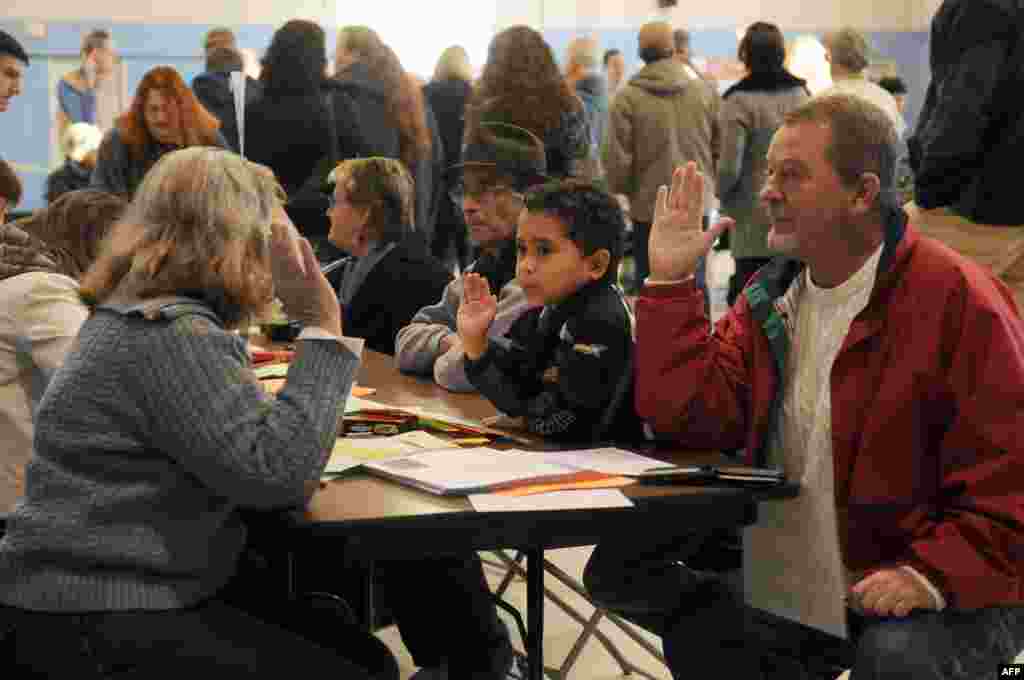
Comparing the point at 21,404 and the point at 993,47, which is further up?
the point at 993,47

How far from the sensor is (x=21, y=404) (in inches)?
110

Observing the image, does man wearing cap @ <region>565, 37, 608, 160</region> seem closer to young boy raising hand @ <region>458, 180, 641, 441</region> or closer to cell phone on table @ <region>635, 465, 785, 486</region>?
young boy raising hand @ <region>458, 180, 641, 441</region>

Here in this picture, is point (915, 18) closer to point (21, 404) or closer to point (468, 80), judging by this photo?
point (468, 80)

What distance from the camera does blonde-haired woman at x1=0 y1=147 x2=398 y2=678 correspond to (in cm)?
191

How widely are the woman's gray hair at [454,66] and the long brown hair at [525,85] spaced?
5.26 feet

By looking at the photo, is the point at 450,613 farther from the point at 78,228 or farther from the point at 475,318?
the point at 78,228

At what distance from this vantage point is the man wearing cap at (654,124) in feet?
21.6

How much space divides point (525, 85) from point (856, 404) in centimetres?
351

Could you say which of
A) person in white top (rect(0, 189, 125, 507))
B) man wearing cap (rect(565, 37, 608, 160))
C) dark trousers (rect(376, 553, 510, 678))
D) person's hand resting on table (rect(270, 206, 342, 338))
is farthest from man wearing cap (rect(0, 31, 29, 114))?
man wearing cap (rect(565, 37, 608, 160))

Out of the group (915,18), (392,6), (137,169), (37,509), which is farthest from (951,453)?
(915,18)

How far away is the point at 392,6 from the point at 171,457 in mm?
10041

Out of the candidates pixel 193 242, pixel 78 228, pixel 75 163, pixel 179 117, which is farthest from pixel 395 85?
pixel 193 242

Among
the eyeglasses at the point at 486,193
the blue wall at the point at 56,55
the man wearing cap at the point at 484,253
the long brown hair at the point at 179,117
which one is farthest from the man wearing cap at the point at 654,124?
the blue wall at the point at 56,55

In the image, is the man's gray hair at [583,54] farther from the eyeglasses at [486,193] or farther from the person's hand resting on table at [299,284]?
the person's hand resting on table at [299,284]
